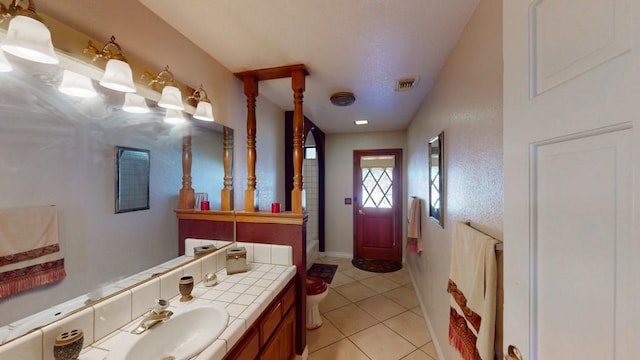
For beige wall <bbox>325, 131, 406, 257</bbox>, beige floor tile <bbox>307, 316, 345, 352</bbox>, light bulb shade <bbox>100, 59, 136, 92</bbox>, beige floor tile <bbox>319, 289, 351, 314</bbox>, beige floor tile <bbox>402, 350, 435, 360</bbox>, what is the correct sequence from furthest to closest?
beige wall <bbox>325, 131, 406, 257</bbox>, beige floor tile <bbox>319, 289, 351, 314</bbox>, beige floor tile <bbox>307, 316, 345, 352</bbox>, beige floor tile <bbox>402, 350, 435, 360</bbox>, light bulb shade <bbox>100, 59, 136, 92</bbox>

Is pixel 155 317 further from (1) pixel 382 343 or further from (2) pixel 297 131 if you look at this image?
(1) pixel 382 343

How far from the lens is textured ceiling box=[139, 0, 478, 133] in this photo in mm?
1224

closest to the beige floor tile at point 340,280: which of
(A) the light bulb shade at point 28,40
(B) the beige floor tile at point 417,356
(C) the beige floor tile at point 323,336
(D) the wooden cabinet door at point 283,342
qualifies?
(C) the beige floor tile at point 323,336

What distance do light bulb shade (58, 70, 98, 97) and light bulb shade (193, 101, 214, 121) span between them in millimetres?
555

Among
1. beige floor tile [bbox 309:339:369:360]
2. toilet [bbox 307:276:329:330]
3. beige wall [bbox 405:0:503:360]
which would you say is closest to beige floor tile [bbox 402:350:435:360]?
beige wall [bbox 405:0:503:360]

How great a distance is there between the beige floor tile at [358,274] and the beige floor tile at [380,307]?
0.60 metres

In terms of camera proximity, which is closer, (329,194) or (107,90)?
(107,90)

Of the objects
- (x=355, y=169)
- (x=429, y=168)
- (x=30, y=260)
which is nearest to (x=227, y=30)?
(x=30, y=260)

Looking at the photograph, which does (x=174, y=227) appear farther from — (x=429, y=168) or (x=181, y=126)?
(x=429, y=168)

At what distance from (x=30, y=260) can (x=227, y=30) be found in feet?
4.51

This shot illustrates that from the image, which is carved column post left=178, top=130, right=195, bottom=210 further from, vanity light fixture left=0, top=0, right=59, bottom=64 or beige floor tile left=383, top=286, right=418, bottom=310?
beige floor tile left=383, top=286, right=418, bottom=310

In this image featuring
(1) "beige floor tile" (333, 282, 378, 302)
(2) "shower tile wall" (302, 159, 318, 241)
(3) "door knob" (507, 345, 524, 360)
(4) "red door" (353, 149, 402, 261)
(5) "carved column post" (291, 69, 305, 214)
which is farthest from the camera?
(2) "shower tile wall" (302, 159, 318, 241)

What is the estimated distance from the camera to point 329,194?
452 centimetres

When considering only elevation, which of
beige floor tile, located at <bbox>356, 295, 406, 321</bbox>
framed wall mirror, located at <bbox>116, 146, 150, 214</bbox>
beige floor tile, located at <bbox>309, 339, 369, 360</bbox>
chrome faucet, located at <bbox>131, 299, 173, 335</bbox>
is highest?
framed wall mirror, located at <bbox>116, 146, 150, 214</bbox>
